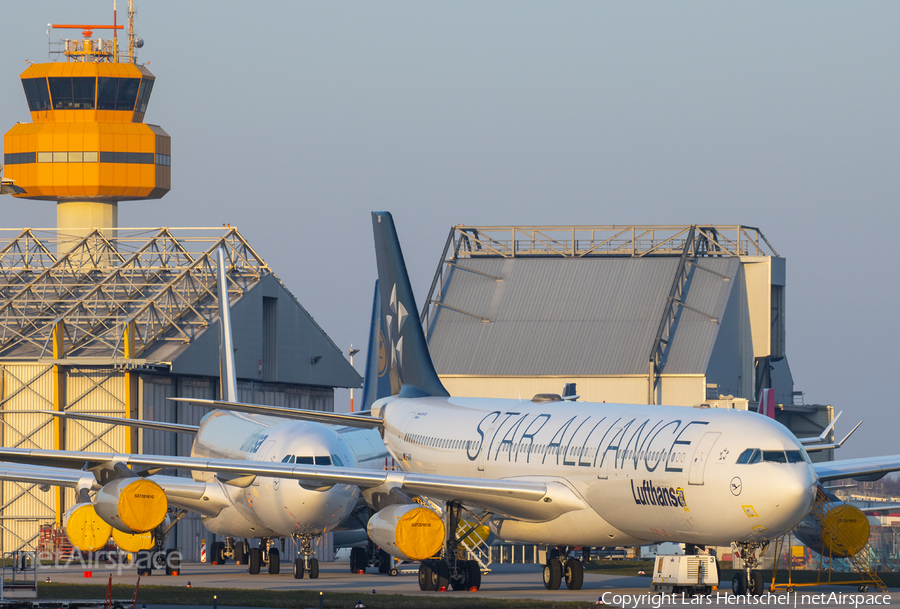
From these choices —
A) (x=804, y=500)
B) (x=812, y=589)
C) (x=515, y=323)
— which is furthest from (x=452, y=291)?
(x=804, y=500)

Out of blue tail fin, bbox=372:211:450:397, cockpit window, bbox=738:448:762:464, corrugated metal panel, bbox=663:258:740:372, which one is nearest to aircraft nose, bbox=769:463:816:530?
cockpit window, bbox=738:448:762:464

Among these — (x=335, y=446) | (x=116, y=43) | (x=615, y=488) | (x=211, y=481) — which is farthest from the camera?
(x=116, y=43)

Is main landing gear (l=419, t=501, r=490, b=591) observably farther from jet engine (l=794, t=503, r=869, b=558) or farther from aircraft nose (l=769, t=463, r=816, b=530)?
aircraft nose (l=769, t=463, r=816, b=530)

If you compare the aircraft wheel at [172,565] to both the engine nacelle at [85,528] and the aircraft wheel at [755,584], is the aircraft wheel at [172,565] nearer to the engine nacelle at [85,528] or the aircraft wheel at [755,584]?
the engine nacelle at [85,528]

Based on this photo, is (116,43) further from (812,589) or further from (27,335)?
(812,589)

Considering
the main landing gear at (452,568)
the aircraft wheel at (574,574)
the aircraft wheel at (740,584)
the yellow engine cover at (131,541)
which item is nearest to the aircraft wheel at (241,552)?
the yellow engine cover at (131,541)

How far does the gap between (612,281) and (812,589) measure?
144ft

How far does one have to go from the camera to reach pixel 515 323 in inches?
3022

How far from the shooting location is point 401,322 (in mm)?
42938

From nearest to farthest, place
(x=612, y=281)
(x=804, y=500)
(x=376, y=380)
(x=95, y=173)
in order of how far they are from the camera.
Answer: (x=804, y=500) → (x=376, y=380) → (x=612, y=281) → (x=95, y=173)

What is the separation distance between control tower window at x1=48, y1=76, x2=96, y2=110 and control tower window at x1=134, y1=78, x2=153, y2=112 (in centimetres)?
317

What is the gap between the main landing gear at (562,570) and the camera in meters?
34.0

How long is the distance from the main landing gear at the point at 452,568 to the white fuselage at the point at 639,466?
1.17m

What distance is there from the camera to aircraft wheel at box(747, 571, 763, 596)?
27828mm
